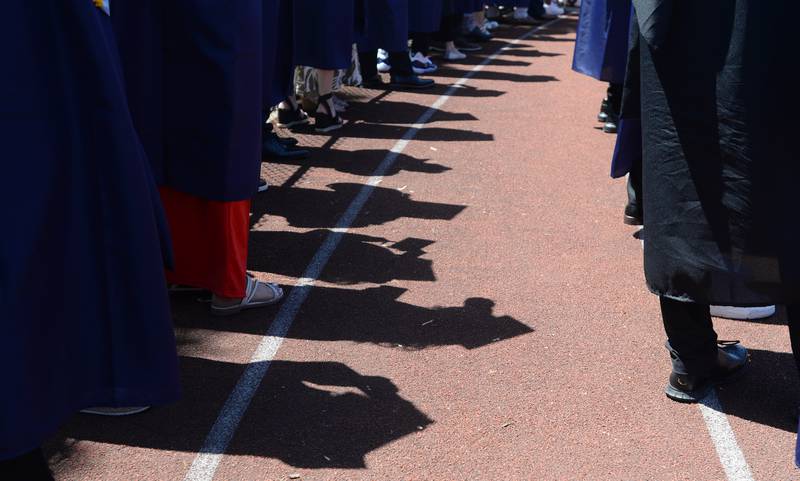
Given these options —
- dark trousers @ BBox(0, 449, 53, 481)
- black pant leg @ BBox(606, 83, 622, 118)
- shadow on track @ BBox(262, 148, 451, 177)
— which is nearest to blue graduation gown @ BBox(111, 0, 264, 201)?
dark trousers @ BBox(0, 449, 53, 481)

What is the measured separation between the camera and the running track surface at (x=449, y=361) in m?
3.65

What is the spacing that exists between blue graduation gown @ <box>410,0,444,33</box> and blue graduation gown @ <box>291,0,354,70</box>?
3248mm

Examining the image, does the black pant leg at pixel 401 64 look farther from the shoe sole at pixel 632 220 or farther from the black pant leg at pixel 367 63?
the shoe sole at pixel 632 220

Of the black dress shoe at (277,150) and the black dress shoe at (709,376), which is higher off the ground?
the black dress shoe at (709,376)

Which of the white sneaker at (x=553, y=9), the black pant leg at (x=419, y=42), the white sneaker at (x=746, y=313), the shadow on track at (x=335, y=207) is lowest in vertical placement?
the white sneaker at (x=553, y=9)

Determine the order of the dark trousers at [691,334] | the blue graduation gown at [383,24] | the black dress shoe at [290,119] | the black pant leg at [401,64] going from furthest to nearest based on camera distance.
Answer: the black pant leg at [401,64] → the blue graduation gown at [383,24] → the black dress shoe at [290,119] → the dark trousers at [691,334]

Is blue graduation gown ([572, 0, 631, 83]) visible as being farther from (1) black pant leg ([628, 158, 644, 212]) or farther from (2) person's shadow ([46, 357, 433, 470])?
(2) person's shadow ([46, 357, 433, 470])

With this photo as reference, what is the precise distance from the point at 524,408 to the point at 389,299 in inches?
50.6

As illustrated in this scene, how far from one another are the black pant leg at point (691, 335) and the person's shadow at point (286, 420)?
1.04 m

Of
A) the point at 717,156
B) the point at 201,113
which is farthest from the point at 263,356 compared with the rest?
the point at 717,156

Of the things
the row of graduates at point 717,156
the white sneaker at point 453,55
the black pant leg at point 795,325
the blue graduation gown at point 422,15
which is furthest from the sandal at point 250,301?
the white sneaker at point 453,55

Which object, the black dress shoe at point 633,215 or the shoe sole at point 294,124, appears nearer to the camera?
the black dress shoe at point 633,215

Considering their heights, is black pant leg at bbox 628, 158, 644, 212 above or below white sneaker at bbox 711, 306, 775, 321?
above

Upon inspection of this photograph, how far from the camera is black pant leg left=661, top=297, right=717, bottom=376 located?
399cm
